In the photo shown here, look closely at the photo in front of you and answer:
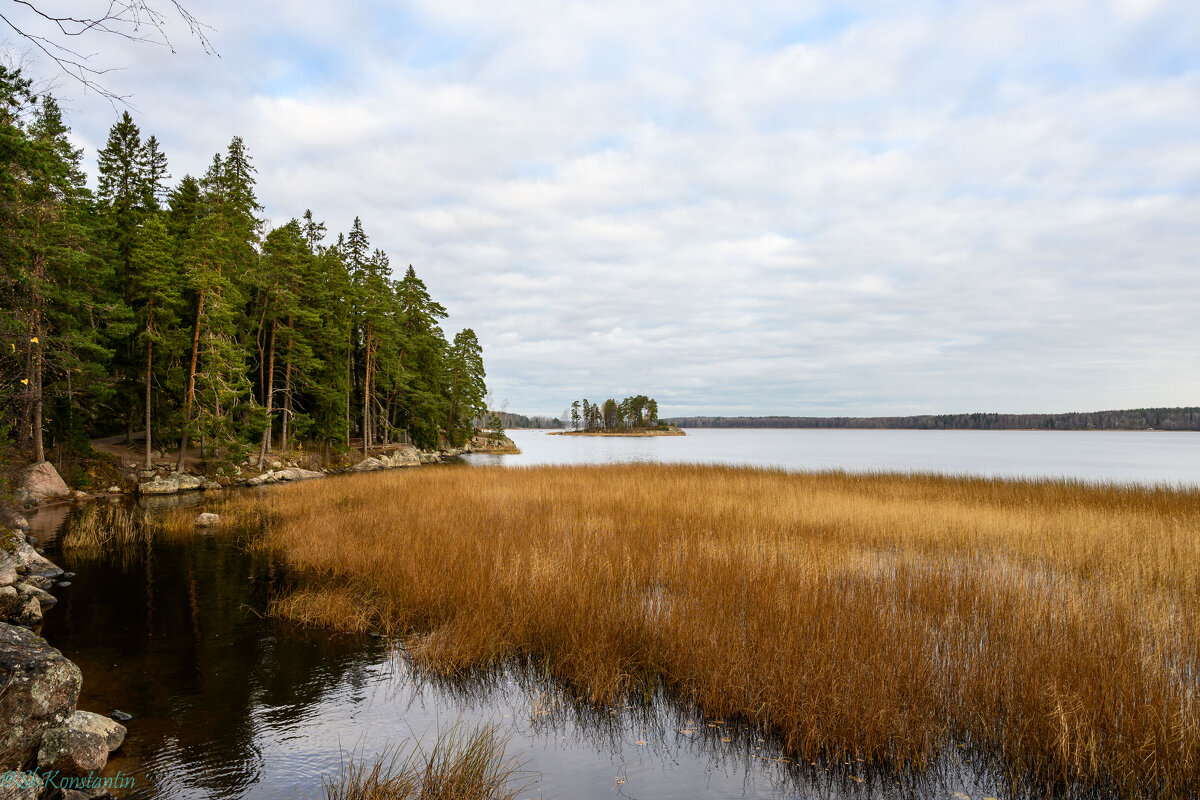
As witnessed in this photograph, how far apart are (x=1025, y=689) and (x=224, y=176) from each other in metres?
37.4

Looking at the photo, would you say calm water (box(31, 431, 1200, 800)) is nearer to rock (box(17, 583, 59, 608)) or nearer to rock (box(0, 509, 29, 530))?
rock (box(17, 583, 59, 608))

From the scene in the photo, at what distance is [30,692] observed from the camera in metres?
4.30

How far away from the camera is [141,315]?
24.3 meters

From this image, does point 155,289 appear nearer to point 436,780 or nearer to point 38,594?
point 38,594

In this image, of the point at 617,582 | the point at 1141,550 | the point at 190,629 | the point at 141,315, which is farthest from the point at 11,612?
the point at 141,315

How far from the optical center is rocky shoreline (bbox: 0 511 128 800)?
13.0 feet

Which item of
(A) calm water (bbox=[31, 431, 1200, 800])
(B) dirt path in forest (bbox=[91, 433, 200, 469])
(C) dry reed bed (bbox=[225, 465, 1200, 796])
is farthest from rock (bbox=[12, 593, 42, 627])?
(B) dirt path in forest (bbox=[91, 433, 200, 469])

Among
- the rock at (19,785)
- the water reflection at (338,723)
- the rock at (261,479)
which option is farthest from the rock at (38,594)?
the rock at (261,479)

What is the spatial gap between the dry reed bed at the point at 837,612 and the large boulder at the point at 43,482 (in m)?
11.5

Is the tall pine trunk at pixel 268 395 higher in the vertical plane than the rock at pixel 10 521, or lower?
higher

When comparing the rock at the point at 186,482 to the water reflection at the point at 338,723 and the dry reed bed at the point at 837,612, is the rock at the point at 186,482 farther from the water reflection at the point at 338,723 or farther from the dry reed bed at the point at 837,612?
the water reflection at the point at 338,723

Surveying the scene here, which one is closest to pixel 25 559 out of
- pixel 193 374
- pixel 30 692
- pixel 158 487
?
pixel 30 692

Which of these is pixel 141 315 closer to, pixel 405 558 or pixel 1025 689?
pixel 405 558

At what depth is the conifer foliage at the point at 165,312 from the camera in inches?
687
